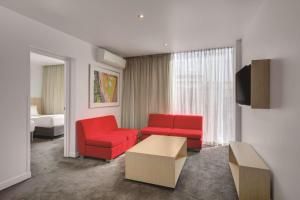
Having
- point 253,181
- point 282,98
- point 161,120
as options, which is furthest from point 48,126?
point 282,98

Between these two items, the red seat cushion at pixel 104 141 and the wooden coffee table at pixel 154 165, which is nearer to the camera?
the wooden coffee table at pixel 154 165

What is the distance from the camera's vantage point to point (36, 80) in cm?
621

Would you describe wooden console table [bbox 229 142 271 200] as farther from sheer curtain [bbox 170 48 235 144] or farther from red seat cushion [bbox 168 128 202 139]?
sheer curtain [bbox 170 48 235 144]

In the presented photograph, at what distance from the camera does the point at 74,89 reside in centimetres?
335

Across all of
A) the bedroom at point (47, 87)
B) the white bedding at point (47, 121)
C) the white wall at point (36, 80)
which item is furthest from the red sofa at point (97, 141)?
the white wall at point (36, 80)

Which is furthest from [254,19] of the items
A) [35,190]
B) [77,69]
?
[35,190]

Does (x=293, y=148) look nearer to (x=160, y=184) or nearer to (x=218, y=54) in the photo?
(x=160, y=184)

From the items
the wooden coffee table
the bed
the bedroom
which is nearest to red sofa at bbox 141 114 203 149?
the wooden coffee table

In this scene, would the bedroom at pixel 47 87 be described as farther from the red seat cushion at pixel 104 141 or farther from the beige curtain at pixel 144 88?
the red seat cushion at pixel 104 141

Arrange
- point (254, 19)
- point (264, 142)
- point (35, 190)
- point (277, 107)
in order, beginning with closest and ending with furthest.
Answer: point (277, 107) < point (264, 142) < point (35, 190) < point (254, 19)

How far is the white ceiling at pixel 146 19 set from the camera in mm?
2152

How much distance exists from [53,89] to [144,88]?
381 centimetres

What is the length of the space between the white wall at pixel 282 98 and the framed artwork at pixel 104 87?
325 centimetres

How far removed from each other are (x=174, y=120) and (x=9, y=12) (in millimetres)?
3765
